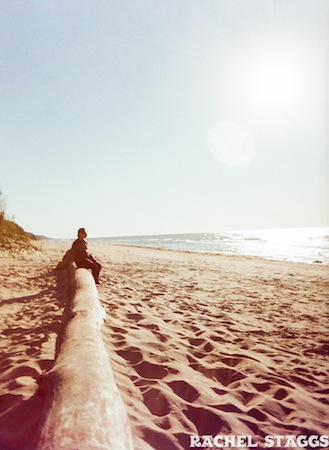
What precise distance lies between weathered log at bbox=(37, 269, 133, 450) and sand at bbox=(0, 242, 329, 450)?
17cm

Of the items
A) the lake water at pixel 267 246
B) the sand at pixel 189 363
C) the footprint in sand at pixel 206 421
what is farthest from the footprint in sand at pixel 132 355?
the lake water at pixel 267 246

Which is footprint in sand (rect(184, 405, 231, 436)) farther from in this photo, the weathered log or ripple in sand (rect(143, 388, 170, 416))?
the weathered log

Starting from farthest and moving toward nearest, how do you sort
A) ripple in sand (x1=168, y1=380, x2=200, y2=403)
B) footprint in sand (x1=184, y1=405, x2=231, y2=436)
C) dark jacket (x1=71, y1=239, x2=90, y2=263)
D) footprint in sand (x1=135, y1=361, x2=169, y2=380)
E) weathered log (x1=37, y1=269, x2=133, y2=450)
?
dark jacket (x1=71, y1=239, x2=90, y2=263) < footprint in sand (x1=135, y1=361, x2=169, y2=380) < ripple in sand (x1=168, y1=380, x2=200, y2=403) < footprint in sand (x1=184, y1=405, x2=231, y2=436) < weathered log (x1=37, y1=269, x2=133, y2=450)

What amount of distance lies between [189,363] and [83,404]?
6.18ft

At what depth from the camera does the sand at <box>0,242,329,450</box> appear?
8.11 ft

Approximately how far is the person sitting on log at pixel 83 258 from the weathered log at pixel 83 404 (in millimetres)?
5109

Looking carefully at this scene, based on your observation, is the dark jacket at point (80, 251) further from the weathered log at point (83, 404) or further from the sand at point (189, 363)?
the weathered log at point (83, 404)

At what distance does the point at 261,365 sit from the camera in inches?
146

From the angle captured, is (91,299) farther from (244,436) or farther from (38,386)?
(244,436)

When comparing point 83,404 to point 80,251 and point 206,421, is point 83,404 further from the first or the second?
point 80,251

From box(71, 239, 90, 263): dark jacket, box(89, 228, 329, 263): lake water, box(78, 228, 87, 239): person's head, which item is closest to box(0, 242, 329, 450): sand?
box(71, 239, 90, 263): dark jacket

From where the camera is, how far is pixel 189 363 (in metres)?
3.68

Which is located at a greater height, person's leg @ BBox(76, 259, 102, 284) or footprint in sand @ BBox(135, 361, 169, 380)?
person's leg @ BBox(76, 259, 102, 284)

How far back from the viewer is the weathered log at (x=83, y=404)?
175cm
